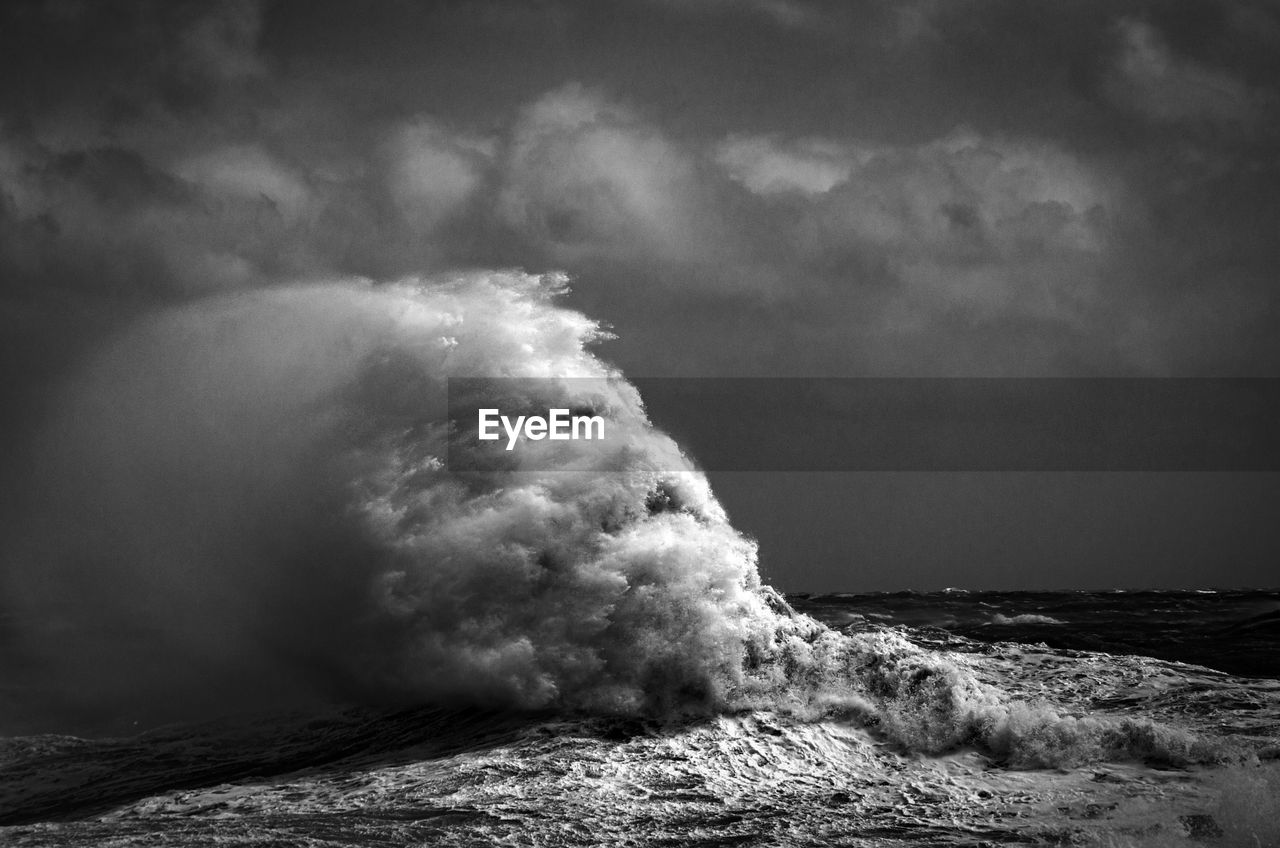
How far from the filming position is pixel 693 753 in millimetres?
16578

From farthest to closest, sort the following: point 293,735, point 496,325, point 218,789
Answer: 1. point 496,325
2. point 293,735
3. point 218,789

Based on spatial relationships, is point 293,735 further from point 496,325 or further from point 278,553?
point 496,325

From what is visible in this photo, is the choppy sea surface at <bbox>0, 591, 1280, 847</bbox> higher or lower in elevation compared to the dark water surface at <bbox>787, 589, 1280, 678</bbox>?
lower

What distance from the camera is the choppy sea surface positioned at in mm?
13492

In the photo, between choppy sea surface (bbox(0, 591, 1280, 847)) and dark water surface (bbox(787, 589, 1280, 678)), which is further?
dark water surface (bbox(787, 589, 1280, 678))

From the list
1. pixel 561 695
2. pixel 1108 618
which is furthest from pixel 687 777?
pixel 1108 618

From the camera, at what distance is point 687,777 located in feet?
51.4

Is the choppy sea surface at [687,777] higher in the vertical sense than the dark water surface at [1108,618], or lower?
lower

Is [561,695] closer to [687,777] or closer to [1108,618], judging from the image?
[687,777]

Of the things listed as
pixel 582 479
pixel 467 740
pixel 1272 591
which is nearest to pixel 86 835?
pixel 467 740

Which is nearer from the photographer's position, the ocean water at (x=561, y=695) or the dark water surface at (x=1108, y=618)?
the ocean water at (x=561, y=695)

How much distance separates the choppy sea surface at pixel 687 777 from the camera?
1349cm

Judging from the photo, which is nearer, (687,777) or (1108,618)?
(687,777)

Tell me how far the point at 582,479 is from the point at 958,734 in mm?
8524
